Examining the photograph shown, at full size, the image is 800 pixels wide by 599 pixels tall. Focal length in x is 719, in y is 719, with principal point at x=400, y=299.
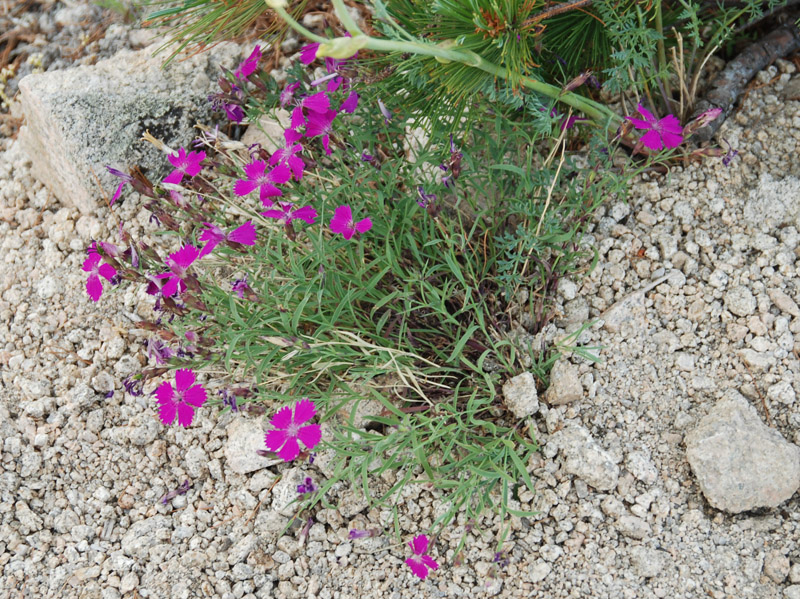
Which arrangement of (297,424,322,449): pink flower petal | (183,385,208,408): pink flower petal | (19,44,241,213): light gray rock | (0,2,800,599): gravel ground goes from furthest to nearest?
1. (19,44,241,213): light gray rock
2. (0,2,800,599): gravel ground
3. (183,385,208,408): pink flower petal
4. (297,424,322,449): pink flower petal

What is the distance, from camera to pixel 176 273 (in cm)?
169

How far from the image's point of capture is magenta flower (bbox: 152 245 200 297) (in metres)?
1.66

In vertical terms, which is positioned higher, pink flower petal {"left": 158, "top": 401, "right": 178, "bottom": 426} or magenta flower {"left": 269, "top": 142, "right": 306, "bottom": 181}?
magenta flower {"left": 269, "top": 142, "right": 306, "bottom": 181}

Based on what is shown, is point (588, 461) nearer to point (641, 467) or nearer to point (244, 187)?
point (641, 467)

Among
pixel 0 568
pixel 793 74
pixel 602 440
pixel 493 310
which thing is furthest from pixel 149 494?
pixel 793 74

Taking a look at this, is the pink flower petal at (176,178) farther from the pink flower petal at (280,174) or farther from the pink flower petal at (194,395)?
the pink flower petal at (194,395)

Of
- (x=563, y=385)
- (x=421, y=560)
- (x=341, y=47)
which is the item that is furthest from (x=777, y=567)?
(x=341, y=47)

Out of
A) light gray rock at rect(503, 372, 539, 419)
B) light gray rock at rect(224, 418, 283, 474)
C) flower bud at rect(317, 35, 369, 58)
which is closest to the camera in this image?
flower bud at rect(317, 35, 369, 58)

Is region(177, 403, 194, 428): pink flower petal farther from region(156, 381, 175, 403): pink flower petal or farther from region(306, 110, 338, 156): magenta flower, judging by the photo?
region(306, 110, 338, 156): magenta flower

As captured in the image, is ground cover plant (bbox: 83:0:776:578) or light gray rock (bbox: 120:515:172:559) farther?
light gray rock (bbox: 120:515:172:559)

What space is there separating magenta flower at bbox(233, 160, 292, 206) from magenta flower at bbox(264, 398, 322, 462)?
1.70 ft

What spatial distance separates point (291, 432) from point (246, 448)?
0.49m

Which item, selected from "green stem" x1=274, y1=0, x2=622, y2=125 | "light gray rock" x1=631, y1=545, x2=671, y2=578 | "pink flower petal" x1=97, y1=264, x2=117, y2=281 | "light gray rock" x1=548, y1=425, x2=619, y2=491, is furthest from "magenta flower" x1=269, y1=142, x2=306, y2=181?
"light gray rock" x1=631, y1=545, x2=671, y2=578

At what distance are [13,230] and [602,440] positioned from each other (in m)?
2.30
